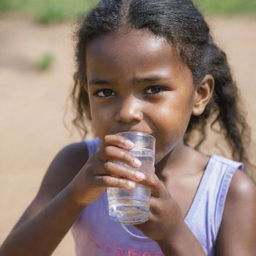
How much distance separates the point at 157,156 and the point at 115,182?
42cm

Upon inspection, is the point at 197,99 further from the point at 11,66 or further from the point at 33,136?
the point at 11,66

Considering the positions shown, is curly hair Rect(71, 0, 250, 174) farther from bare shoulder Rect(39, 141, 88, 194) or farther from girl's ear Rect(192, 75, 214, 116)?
bare shoulder Rect(39, 141, 88, 194)

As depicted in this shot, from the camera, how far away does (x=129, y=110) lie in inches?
83.7

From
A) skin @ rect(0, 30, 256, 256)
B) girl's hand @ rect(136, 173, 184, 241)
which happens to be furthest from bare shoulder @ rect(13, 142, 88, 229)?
girl's hand @ rect(136, 173, 184, 241)

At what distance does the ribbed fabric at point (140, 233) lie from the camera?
2.50 m

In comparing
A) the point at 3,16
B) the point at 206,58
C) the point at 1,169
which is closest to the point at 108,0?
the point at 206,58

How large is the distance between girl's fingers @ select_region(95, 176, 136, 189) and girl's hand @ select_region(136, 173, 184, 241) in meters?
0.17

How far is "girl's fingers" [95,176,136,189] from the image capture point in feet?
6.24

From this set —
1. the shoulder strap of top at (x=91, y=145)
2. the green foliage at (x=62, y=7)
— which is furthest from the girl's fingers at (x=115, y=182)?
the green foliage at (x=62, y=7)

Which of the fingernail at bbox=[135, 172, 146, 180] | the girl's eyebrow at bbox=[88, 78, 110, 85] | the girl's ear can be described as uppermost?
the girl's eyebrow at bbox=[88, 78, 110, 85]

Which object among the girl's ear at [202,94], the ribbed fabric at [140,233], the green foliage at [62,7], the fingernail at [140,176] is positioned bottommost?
the ribbed fabric at [140,233]

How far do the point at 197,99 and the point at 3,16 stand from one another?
6.41m

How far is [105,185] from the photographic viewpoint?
195 cm

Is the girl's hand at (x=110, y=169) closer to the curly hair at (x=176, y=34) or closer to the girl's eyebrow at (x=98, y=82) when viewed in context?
the girl's eyebrow at (x=98, y=82)
